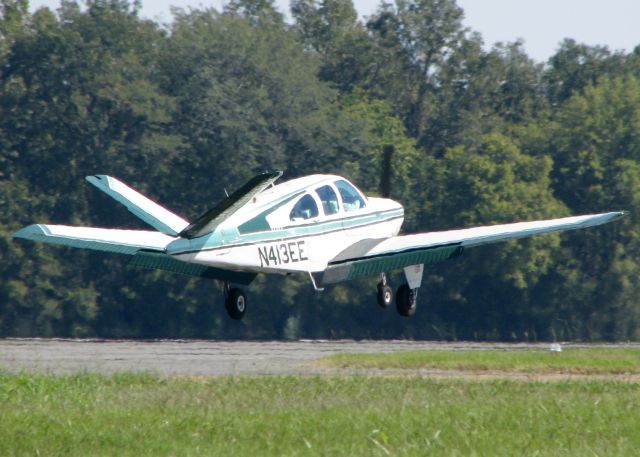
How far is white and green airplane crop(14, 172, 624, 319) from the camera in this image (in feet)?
83.3


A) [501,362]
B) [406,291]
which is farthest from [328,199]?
[501,362]

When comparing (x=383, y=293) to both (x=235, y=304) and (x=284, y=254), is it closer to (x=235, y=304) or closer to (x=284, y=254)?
(x=284, y=254)

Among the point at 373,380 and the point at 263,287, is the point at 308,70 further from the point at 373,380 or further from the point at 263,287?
the point at 373,380

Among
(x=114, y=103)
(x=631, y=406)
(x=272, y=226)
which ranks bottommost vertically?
(x=631, y=406)

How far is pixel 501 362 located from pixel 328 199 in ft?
19.1

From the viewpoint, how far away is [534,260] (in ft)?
249

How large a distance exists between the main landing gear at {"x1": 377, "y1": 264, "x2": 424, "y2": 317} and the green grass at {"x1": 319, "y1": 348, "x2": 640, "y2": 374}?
1.28 meters

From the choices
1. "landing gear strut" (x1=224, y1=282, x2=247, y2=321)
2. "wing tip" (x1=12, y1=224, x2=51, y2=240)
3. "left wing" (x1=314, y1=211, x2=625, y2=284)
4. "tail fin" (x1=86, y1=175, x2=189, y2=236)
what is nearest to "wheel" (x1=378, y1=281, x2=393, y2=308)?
"left wing" (x1=314, y1=211, x2=625, y2=284)

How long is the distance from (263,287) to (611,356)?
43287 mm

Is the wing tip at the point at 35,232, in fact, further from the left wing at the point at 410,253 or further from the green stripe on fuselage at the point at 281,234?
the left wing at the point at 410,253

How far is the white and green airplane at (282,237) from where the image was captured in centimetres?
2539

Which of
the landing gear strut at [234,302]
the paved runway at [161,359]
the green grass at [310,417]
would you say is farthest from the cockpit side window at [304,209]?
the green grass at [310,417]

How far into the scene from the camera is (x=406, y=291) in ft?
102

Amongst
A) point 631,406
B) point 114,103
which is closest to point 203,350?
point 631,406
